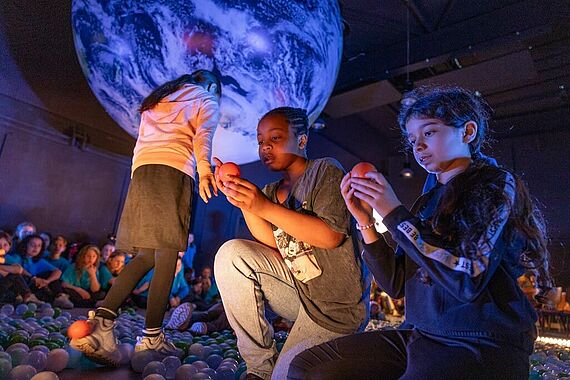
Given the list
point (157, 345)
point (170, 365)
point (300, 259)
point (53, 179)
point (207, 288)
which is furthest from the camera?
point (207, 288)

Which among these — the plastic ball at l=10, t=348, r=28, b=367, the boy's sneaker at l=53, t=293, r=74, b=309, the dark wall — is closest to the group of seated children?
the boy's sneaker at l=53, t=293, r=74, b=309

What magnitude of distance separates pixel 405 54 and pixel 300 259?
426 cm

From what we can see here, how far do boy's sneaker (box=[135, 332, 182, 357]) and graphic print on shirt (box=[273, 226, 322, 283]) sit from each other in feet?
2.10

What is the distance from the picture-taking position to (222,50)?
2.35 m

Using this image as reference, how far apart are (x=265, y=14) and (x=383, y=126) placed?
6.09 meters

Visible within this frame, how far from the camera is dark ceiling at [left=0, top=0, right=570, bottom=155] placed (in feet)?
11.2

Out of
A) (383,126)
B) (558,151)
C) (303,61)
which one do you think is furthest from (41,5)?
(558,151)

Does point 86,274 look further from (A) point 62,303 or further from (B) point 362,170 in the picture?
(B) point 362,170

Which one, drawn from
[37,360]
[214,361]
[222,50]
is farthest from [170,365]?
[222,50]

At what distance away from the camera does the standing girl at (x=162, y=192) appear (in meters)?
1.44

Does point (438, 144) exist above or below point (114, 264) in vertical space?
above

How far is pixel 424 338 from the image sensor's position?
0.80 meters

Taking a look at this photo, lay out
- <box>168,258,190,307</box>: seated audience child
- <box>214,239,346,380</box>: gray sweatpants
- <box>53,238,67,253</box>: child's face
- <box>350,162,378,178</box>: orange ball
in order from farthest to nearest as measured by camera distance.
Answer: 1. <box>168,258,190,307</box>: seated audience child
2. <box>53,238,67,253</box>: child's face
3. <box>214,239,346,380</box>: gray sweatpants
4. <box>350,162,378,178</box>: orange ball

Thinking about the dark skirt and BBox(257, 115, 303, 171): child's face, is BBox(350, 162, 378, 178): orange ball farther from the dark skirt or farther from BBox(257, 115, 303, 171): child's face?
the dark skirt
